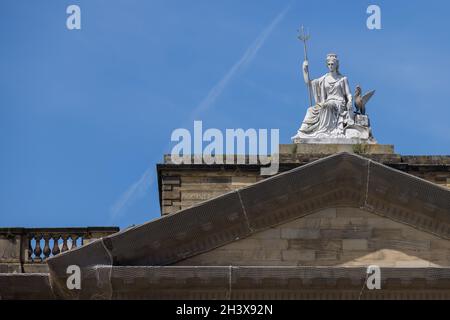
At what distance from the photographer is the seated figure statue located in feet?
169

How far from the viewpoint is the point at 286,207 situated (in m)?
41.7

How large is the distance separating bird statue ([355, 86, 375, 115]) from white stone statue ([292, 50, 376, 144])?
199mm

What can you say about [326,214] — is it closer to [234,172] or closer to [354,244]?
[354,244]

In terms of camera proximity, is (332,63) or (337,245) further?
(332,63)

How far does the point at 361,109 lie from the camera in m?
52.2

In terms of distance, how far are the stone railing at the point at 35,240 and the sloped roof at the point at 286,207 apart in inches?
180

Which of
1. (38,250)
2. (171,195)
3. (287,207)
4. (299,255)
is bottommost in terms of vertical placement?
(299,255)

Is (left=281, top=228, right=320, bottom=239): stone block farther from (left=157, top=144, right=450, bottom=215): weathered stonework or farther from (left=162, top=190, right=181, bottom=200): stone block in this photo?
(left=162, top=190, right=181, bottom=200): stone block

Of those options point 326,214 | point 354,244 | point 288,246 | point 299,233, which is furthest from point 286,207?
point 354,244

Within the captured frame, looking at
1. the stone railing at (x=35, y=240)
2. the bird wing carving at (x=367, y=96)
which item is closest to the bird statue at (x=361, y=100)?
the bird wing carving at (x=367, y=96)

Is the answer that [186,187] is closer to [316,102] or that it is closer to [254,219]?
[316,102]

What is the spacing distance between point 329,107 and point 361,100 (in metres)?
1.10
